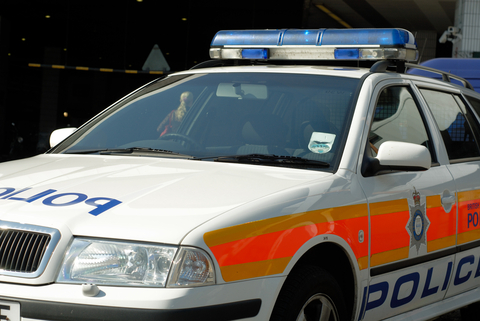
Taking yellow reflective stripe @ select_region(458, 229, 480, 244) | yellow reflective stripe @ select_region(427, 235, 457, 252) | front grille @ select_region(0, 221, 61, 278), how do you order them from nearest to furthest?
front grille @ select_region(0, 221, 61, 278)
yellow reflective stripe @ select_region(427, 235, 457, 252)
yellow reflective stripe @ select_region(458, 229, 480, 244)

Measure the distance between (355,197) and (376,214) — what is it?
7.0 inches

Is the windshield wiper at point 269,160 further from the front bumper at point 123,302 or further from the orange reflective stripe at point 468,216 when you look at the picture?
the orange reflective stripe at point 468,216

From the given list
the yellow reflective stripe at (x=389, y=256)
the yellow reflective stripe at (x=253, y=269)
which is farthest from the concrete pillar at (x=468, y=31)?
the yellow reflective stripe at (x=253, y=269)

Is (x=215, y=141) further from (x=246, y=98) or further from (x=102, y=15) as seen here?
(x=102, y=15)

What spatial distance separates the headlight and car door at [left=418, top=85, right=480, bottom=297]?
6.67ft

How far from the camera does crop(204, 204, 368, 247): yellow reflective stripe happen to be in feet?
7.11

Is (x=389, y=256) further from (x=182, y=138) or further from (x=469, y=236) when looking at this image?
(x=182, y=138)

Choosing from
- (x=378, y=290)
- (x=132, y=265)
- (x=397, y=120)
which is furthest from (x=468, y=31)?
(x=132, y=265)

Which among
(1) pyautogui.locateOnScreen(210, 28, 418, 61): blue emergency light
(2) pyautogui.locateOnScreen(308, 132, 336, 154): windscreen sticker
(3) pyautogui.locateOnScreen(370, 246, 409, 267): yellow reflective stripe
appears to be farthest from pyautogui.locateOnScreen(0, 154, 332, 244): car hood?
(1) pyautogui.locateOnScreen(210, 28, 418, 61): blue emergency light

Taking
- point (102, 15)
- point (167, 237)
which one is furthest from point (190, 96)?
point (102, 15)

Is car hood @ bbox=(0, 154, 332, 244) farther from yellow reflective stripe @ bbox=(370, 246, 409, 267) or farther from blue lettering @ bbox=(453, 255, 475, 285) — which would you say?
blue lettering @ bbox=(453, 255, 475, 285)

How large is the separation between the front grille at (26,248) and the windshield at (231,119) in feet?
3.31

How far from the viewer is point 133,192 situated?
243 centimetres

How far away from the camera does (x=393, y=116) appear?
3.40 m
